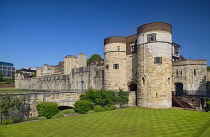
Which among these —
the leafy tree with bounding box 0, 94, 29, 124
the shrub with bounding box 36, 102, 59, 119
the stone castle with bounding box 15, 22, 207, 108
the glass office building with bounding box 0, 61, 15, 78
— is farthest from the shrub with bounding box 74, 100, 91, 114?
the glass office building with bounding box 0, 61, 15, 78

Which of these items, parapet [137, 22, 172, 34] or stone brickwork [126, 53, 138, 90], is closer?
parapet [137, 22, 172, 34]

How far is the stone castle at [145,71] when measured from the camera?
21031mm

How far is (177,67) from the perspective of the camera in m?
29.5

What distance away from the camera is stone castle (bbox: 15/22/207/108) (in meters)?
21.0

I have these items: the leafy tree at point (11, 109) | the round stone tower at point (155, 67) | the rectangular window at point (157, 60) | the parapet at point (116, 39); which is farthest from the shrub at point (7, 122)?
the parapet at point (116, 39)

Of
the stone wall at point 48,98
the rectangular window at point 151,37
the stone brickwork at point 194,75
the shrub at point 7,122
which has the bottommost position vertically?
the shrub at point 7,122

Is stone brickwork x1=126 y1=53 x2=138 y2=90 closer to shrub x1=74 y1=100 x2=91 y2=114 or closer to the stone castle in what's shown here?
the stone castle

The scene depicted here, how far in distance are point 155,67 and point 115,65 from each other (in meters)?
7.71

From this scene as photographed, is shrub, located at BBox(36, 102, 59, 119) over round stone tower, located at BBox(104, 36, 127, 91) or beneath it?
beneath

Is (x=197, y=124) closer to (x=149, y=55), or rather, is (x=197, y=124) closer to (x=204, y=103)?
(x=204, y=103)

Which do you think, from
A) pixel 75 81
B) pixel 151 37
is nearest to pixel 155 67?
pixel 151 37

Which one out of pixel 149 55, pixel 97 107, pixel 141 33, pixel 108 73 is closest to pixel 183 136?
pixel 97 107

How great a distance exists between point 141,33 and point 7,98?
18.5 m

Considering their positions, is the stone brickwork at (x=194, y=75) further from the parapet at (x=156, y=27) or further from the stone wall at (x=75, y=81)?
the stone wall at (x=75, y=81)
